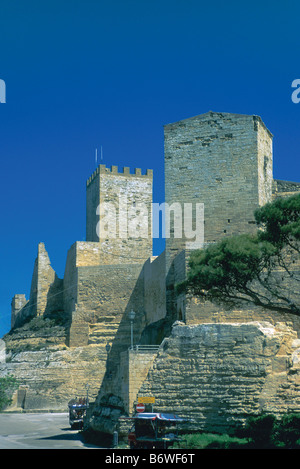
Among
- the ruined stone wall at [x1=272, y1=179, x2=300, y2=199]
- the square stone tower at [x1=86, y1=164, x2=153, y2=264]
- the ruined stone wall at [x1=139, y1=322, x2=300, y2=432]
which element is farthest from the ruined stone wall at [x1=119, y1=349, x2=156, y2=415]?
the square stone tower at [x1=86, y1=164, x2=153, y2=264]

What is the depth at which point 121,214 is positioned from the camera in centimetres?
4125

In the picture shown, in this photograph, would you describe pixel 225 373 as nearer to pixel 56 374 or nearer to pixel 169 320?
pixel 169 320

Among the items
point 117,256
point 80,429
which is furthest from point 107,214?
point 80,429

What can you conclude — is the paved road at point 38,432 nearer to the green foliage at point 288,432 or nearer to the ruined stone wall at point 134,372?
the ruined stone wall at point 134,372

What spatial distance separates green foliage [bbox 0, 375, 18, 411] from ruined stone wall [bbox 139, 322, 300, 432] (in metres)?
13.2

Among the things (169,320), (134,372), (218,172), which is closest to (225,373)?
(134,372)

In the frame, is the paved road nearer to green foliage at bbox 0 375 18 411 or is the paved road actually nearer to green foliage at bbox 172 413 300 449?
green foliage at bbox 0 375 18 411

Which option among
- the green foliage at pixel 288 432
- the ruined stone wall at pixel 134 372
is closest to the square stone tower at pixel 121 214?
the ruined stone wall at pixel 134 372

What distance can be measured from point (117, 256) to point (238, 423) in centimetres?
2268

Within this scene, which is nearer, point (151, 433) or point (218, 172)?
point (151, 433)

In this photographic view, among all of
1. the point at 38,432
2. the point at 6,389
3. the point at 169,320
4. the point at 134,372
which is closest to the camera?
the point at 134,372

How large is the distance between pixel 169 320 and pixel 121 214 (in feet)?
56.1

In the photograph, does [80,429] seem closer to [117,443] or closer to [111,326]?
[117,443]

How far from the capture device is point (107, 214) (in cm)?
4103
